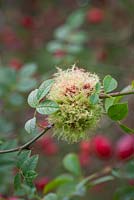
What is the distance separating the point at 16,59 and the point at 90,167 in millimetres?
718

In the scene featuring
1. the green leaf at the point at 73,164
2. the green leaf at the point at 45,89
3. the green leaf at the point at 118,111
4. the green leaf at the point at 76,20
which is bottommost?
the green leaf at the point at 73,164

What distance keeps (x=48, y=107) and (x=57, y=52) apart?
126 centimetres

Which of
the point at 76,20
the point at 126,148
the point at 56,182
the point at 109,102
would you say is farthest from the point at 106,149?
the point at 109,102

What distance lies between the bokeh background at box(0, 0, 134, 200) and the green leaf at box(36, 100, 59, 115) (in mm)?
732

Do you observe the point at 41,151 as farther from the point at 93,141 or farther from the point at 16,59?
the point at 16,59

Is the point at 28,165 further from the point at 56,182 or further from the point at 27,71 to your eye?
the point at 27,71

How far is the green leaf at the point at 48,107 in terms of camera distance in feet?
3.64

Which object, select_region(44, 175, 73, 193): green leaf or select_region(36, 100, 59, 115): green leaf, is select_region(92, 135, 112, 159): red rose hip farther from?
select_region(36, 100, 59, 115): green leaf

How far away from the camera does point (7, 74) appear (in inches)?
81.0

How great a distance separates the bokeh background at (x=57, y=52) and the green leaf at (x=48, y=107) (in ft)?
2.40

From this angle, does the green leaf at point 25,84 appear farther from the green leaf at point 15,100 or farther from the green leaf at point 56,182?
the green leaf at point 56,182

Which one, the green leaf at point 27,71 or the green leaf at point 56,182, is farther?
the green leaf at point 27,71

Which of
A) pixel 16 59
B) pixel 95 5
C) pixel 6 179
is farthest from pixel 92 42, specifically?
pixel 6 179

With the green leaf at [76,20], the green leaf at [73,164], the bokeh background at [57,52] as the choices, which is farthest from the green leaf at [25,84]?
the green leaf at [76,20]
